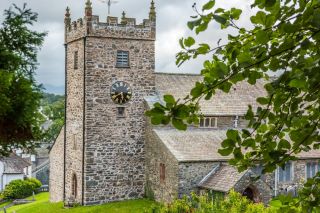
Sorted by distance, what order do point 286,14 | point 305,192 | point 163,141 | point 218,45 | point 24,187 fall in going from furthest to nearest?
point 24,187
point 163,141
point 305,192
point 218,45
point 286,14

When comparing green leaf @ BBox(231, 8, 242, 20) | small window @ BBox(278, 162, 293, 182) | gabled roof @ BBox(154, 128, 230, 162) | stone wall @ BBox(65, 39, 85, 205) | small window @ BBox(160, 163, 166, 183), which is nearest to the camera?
green leaf @ BBox(231, 8, 242, 20)

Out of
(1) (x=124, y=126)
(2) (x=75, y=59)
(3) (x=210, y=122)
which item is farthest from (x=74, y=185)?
(3) (x=210, y=122)

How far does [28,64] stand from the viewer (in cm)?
1217

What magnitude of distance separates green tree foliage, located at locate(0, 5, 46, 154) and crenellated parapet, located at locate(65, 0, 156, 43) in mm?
21354

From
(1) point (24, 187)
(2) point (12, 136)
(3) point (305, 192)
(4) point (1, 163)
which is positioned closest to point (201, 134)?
(2) point (12, 136)

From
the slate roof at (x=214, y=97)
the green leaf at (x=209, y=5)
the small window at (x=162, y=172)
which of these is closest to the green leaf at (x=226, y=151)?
the green leaf at (x=209, y=5)

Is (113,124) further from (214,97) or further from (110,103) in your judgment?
(214,97)

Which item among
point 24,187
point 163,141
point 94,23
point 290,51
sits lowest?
point 24,187

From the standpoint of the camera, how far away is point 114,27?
111ft

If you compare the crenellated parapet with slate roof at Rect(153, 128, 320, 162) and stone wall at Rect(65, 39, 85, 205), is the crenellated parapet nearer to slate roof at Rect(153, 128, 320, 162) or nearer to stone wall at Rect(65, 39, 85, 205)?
stone wall at Rect(65, 39, 85, 205)

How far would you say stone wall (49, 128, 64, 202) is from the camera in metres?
38.9

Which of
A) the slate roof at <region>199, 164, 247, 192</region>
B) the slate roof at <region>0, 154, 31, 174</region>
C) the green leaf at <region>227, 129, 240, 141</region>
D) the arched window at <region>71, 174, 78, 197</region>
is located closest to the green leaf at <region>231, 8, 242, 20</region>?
the green leaf at <region>227, 129, 240, 141</region>

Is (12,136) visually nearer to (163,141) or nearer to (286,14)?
(286,14)

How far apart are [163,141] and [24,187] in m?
36.8
